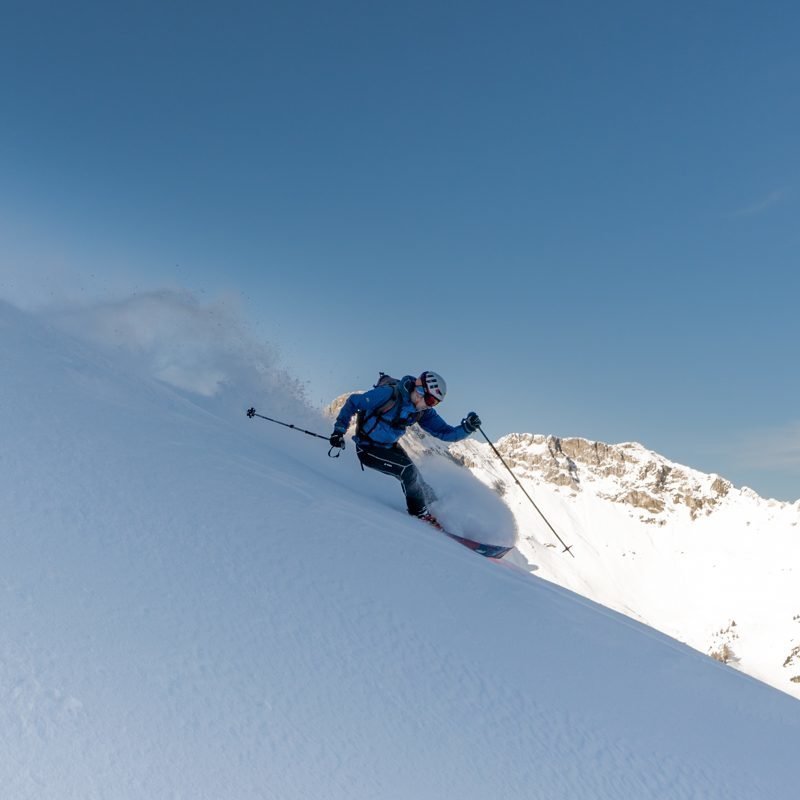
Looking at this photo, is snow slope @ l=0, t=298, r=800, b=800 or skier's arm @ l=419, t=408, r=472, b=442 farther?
skier's arm @ l=419, t=408, r=472, b=442

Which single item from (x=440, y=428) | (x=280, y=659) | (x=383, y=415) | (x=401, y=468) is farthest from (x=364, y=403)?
(x=280, y=659)

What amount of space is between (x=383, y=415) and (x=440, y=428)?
4.00ft

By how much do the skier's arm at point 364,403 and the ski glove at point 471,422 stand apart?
147 cm

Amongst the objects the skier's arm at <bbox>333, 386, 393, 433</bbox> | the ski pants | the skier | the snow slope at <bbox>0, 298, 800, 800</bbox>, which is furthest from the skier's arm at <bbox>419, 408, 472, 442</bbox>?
the snow slope at <bbox>0, 298, 800, 800</bbox>

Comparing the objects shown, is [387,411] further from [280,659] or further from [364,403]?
[280,659]

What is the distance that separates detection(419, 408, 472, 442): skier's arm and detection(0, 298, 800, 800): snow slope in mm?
4295

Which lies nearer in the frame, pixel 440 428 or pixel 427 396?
pixel 427 396

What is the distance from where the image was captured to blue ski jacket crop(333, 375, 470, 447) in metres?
10.7

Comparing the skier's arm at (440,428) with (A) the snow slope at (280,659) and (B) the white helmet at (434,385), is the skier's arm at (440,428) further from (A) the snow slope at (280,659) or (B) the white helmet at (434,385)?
(A) the snow slope at (280,659)

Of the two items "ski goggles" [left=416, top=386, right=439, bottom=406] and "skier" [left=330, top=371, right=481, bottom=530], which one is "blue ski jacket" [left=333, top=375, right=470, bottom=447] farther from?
"ski goggles" [left=416, top=386, right=439, bottom=406]

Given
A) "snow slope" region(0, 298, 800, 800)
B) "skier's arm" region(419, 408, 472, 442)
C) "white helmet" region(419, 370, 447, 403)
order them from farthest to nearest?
"skier's arm" region(419, 408, 472, 442), "white helmet" region(419, 370, 447, 403), "snow slope" region(0, 298, 800, 800)

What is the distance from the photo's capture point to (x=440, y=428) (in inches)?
450

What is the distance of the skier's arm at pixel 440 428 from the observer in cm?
1127

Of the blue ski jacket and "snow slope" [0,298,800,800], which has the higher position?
the blue ski jacket
